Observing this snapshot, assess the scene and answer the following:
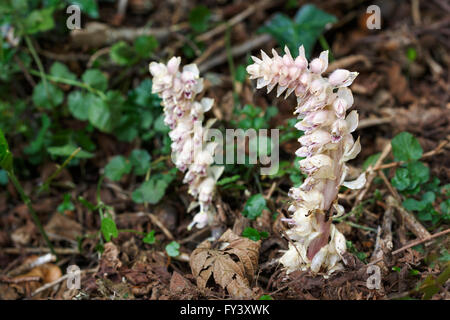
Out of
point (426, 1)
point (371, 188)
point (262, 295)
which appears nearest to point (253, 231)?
point (262, 295)

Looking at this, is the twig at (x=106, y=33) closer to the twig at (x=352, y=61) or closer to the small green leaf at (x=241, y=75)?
the small green leaf at (x=241, y=75)

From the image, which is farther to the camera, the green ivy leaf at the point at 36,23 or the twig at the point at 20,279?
the green ivy leaf at the point at 36,23

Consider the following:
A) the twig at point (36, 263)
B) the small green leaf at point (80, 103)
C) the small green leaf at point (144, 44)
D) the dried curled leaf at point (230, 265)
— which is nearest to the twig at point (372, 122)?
the dried curled leaf at point (230, 265)

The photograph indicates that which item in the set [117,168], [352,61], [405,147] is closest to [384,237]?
[405,147]

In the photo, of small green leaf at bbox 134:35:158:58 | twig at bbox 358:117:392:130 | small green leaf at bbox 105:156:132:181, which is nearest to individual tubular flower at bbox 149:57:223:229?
small green leaf at bbox 105:156:132:181

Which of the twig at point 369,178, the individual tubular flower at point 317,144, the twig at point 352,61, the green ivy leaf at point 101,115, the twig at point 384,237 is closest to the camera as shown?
the individual tubular flower at point 317,144

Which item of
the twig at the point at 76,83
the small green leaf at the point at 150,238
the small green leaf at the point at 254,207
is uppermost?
the twig at the point at 76,83

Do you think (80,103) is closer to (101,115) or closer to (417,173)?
(101,115)

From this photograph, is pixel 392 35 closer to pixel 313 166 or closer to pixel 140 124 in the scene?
pixel 140 124
